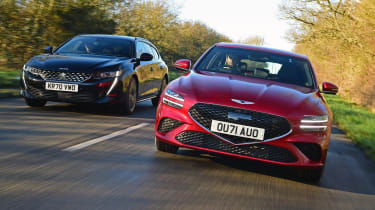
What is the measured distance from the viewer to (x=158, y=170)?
4.90m

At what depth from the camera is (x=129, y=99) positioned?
9.05 m

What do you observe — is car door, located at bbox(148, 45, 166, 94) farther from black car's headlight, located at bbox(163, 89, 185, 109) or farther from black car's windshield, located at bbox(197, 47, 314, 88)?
black car's headlight, located at bbox(163, 89, 185, 109)

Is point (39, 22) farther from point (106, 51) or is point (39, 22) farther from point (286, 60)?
point (286, 60)

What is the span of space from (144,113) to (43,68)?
2466 millimetres

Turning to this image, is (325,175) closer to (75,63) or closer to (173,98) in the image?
(173,98)

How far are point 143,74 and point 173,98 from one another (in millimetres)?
4838

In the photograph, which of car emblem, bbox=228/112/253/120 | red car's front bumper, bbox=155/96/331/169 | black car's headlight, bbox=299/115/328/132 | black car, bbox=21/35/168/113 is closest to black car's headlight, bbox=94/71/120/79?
black car, bbox=21/35/168/113

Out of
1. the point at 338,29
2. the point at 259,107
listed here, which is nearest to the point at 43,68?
the point at 259,107

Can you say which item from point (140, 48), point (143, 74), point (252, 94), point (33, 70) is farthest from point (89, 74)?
point (252, 94)

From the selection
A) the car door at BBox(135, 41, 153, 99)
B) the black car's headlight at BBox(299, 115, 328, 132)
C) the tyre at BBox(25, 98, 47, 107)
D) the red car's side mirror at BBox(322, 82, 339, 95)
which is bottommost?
the tyre at BBox(25, 98, 47, 107)

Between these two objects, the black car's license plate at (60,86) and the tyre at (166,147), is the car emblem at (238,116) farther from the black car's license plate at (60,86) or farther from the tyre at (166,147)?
the black car's license plate at (60,86)

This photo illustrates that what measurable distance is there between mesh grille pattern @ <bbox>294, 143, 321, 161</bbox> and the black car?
4.28m

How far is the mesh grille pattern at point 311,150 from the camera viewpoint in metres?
4.93

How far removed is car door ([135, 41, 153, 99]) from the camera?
9.75 m
